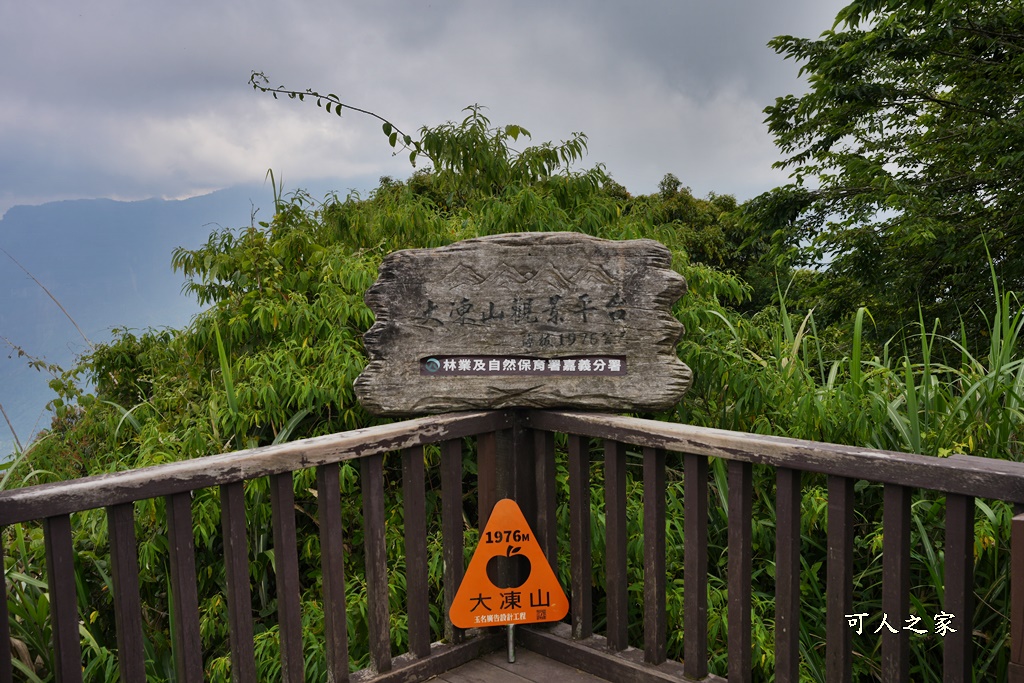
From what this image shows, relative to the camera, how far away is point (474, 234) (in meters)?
4.41

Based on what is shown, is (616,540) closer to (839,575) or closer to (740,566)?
(740,566)

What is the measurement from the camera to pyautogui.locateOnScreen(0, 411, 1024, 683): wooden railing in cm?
207

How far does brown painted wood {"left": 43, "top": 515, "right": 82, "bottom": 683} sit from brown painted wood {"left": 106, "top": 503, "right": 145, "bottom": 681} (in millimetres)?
100

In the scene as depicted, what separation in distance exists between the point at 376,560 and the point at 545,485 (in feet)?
2.16

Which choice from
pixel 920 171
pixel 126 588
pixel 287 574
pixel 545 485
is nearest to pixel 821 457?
pixel 545 485

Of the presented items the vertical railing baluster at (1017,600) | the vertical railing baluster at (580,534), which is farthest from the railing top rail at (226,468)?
the vertical railing baluster at (1017,600)

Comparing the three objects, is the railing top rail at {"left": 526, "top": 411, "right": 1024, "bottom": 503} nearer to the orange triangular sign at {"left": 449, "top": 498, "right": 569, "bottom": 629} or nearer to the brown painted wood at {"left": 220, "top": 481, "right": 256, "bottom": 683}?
the orange triangular sign at {"left": 449, "top": 498, "right": 569, "bottom": 629}

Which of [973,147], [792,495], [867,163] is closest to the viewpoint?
[792,495]

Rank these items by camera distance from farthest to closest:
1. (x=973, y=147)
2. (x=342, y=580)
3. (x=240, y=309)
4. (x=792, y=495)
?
(x=973, y=147) < (x=240, y=309) < (x=342, y=580) < (x=792, y=495)

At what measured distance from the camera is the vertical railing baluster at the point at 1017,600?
1.86 meters

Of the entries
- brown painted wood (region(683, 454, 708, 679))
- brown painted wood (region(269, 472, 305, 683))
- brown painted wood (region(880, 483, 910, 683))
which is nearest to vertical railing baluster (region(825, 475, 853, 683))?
brown painted wood (region(880, 483, 910, 683))

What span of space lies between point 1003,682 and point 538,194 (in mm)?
2982

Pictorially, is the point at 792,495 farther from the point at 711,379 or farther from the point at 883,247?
the point at 883,247

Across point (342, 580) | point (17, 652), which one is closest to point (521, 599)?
point (342, 580)
